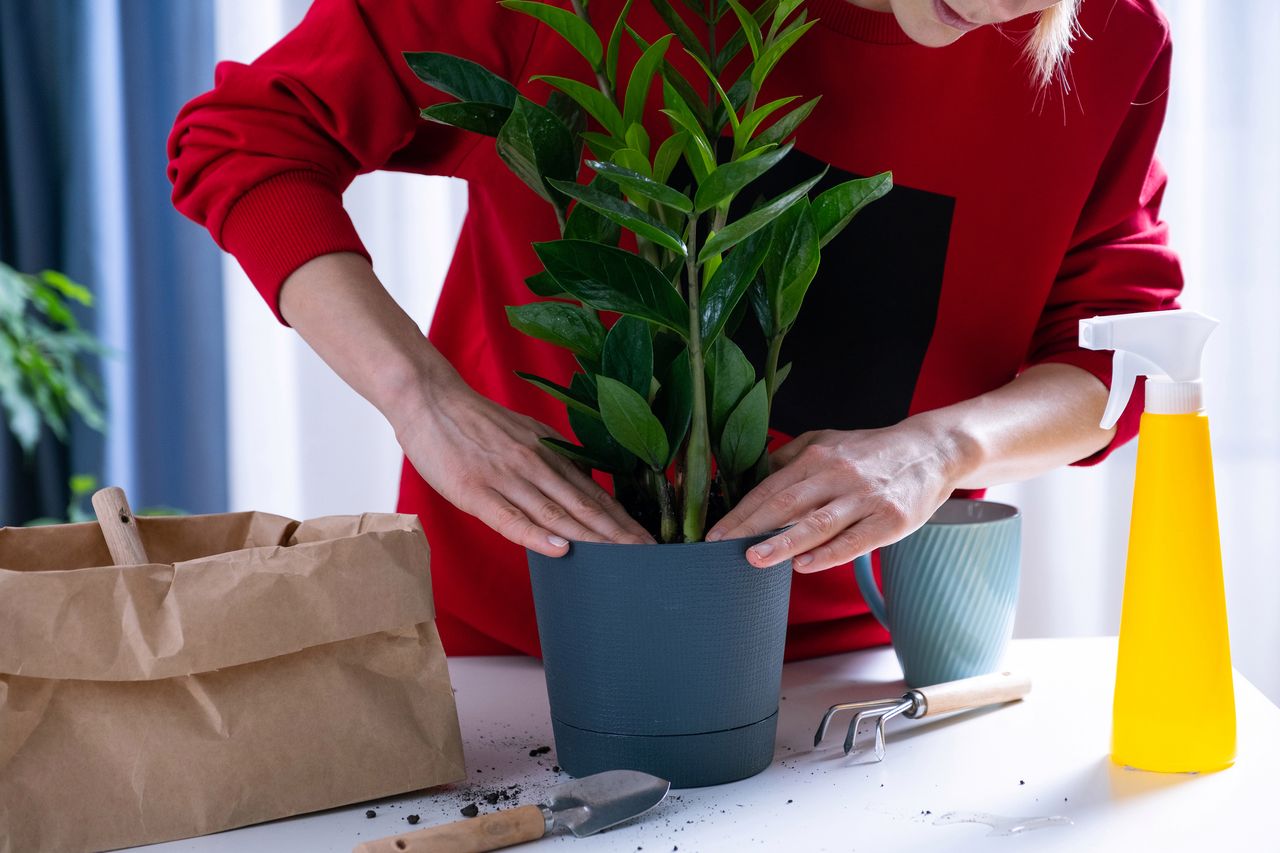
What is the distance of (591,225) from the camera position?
2.57 feet

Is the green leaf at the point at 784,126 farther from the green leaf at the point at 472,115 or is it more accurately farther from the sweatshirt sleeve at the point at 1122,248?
the sweatshirt sleeve at the point at 1122,248

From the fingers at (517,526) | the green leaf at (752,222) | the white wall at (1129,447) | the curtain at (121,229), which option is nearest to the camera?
the green leaf at (752,222)

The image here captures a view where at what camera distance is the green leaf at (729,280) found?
0.74 meters

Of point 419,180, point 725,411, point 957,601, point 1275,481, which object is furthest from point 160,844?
point 1275,481

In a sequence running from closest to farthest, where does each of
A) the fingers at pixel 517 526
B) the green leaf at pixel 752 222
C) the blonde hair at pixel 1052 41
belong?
the green leaf at pixel 752 222, the fingers at pixel 517 526, the blonde hair at pixel 1052 41

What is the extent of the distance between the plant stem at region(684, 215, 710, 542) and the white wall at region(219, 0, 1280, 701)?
151 centimetres

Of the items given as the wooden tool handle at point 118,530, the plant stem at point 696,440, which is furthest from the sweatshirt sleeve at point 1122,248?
the wooden tool handle at point 118,530

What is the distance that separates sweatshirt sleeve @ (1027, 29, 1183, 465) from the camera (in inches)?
42.5

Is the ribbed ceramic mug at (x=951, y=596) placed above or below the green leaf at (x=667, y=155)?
below

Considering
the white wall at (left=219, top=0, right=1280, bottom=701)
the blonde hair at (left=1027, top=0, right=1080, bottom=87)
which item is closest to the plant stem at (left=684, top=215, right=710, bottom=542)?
the blonde hair at (left=1027, top=0, right=1080, bottom=87)

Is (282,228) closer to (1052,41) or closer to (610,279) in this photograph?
(610,279)

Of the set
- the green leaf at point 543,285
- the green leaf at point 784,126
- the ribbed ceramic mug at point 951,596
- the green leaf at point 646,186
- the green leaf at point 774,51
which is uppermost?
the green leaf at point 774,51

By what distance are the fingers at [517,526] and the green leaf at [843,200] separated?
25 centimetres

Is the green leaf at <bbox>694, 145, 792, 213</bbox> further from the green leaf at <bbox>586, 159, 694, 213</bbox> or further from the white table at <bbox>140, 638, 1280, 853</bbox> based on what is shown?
the white table at <bbox>140, 638, 1280, 853</bbox>
